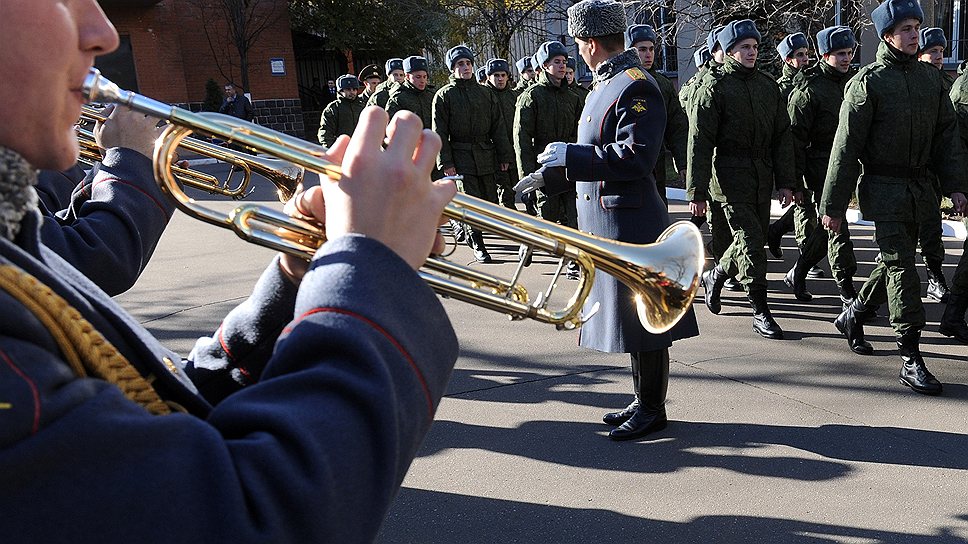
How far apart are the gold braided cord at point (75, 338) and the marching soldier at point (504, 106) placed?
8916mm

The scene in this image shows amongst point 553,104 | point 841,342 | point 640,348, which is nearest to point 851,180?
point 841,342

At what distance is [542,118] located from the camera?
8977 mm

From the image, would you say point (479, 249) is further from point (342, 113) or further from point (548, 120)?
point (342, 113)

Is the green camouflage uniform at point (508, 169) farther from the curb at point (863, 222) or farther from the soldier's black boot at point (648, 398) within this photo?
the soldier's black boot at point (648, 398)

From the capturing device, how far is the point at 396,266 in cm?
103

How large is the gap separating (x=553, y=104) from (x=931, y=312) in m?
4.32

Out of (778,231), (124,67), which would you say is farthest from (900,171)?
(124,67)

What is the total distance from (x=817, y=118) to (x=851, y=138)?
7.97ft

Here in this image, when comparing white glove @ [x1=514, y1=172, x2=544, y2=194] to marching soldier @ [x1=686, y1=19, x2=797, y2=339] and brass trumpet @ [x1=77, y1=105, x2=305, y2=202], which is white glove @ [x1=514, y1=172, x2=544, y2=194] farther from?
marching soldier @ [x1=686, y1=19, x2=797, y2=339]

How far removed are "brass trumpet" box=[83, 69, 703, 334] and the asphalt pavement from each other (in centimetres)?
138

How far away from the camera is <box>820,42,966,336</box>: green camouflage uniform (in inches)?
191

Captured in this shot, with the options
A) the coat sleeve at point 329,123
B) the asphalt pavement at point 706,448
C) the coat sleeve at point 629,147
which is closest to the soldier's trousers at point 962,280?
the asphalt pavement at point 706,448

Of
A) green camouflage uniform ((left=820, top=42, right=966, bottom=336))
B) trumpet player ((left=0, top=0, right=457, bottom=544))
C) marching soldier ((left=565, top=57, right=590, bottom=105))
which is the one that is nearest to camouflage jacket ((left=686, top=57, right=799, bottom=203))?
green camouflage uniform ((left=820, top=42, right=966, bottom=336))

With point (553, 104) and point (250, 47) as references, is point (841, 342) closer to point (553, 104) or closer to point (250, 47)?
point (553, 104)
